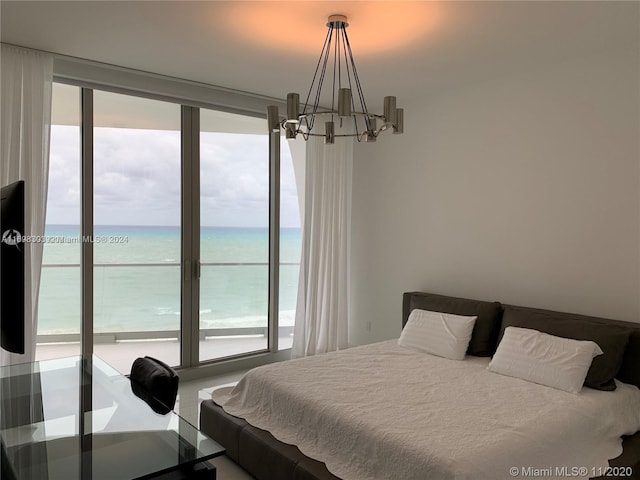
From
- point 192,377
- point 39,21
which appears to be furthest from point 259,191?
point 39,21

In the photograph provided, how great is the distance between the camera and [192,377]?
4.48 m

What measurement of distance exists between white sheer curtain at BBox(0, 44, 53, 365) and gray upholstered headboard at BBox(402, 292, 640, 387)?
3.08m

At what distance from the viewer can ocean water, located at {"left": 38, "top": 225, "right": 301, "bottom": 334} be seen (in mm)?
4070

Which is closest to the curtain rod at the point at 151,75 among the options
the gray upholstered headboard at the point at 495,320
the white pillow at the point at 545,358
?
the gray upholstered headboard at the point at 495,320

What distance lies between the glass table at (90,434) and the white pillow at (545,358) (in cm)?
209

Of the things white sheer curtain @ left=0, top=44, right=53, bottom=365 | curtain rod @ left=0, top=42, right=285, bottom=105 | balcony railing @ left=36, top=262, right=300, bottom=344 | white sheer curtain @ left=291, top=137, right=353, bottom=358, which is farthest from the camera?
white sheer curtain @ left=291, top=137, right=353, bottom=358

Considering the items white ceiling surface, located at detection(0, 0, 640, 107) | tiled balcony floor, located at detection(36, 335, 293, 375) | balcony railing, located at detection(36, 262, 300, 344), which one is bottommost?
tiled balcony floor, located at detection(36, 335, 293, 375)

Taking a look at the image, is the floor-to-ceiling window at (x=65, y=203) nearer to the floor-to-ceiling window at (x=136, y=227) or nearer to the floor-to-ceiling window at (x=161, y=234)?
the floor-to-ceiling window at (x=161, y=234)

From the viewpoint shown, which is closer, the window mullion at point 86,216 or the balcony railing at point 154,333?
the window mullion at point 86,216

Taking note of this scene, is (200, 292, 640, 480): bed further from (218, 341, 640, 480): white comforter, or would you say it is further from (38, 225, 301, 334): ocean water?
(38, 225, 301, 334): ocean water

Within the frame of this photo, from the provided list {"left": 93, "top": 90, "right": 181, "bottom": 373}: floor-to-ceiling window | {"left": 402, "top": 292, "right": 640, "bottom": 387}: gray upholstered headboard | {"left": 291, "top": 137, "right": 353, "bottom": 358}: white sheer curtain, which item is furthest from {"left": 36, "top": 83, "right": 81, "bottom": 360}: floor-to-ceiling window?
{"left": 402, "top": 292, "right": 640, "bottom": 387}: gray upholstered headboard

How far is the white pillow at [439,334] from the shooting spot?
3535 mm

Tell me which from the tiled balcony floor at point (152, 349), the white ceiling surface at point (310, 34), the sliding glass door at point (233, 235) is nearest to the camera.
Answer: the white ceiling surface at point (310, 34)

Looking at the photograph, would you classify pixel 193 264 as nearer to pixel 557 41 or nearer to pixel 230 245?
pixel 230 245
